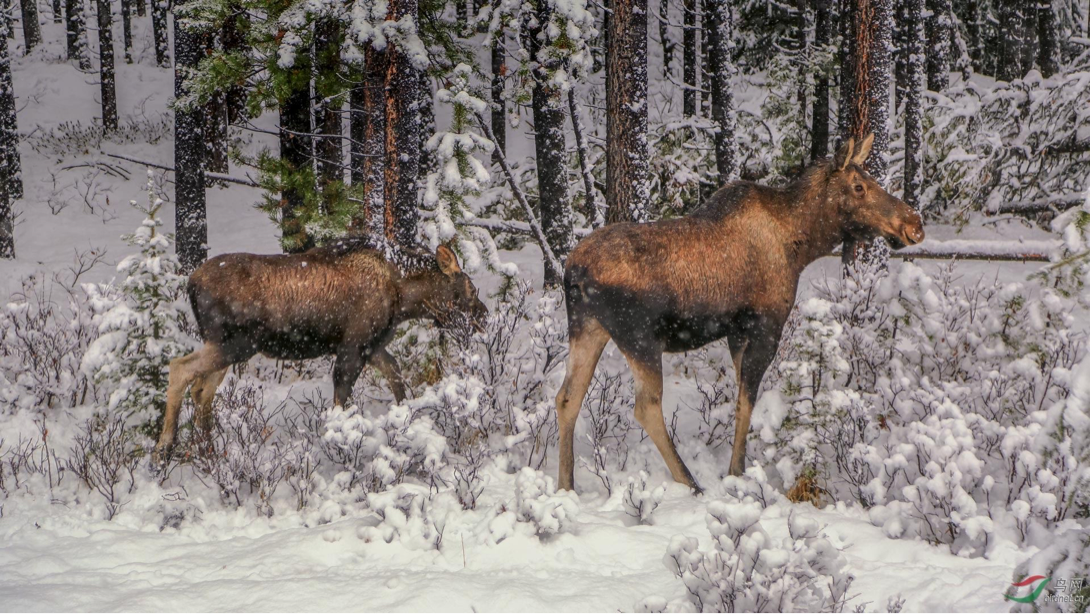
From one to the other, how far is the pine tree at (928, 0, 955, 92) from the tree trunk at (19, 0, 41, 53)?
2847 cm

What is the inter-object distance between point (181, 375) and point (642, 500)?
11.1ft

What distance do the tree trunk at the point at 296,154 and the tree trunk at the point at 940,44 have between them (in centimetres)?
967

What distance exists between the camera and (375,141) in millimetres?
7309

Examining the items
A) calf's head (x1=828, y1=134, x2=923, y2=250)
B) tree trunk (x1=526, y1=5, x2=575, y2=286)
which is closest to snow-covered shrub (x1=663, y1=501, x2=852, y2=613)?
calf's head (x1=828, y1=134, x2=923, y2=250)

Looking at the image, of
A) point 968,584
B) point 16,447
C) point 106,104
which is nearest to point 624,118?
point 968,584

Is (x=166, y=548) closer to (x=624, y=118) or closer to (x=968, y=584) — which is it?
(x=968, y=584)

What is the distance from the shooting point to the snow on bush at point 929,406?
4520 mm

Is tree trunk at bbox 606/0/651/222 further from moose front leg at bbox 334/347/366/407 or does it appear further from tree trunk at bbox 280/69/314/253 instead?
tree trunk at bbox 280/69/314/253

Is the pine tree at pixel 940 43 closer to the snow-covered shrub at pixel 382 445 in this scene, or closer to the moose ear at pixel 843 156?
the moose ear at pixel 843 156

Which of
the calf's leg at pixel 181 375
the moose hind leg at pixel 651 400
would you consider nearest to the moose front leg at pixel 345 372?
the calf's leg at pixel 181 375

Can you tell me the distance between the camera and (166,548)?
15.1ft

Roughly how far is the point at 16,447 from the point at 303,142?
5.32 meters

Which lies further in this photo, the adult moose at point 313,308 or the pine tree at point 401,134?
the pine tree at point 401,134

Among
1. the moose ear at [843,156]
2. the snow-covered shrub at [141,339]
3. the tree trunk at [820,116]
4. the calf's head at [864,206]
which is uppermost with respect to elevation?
the tree trunk at [820,116]
